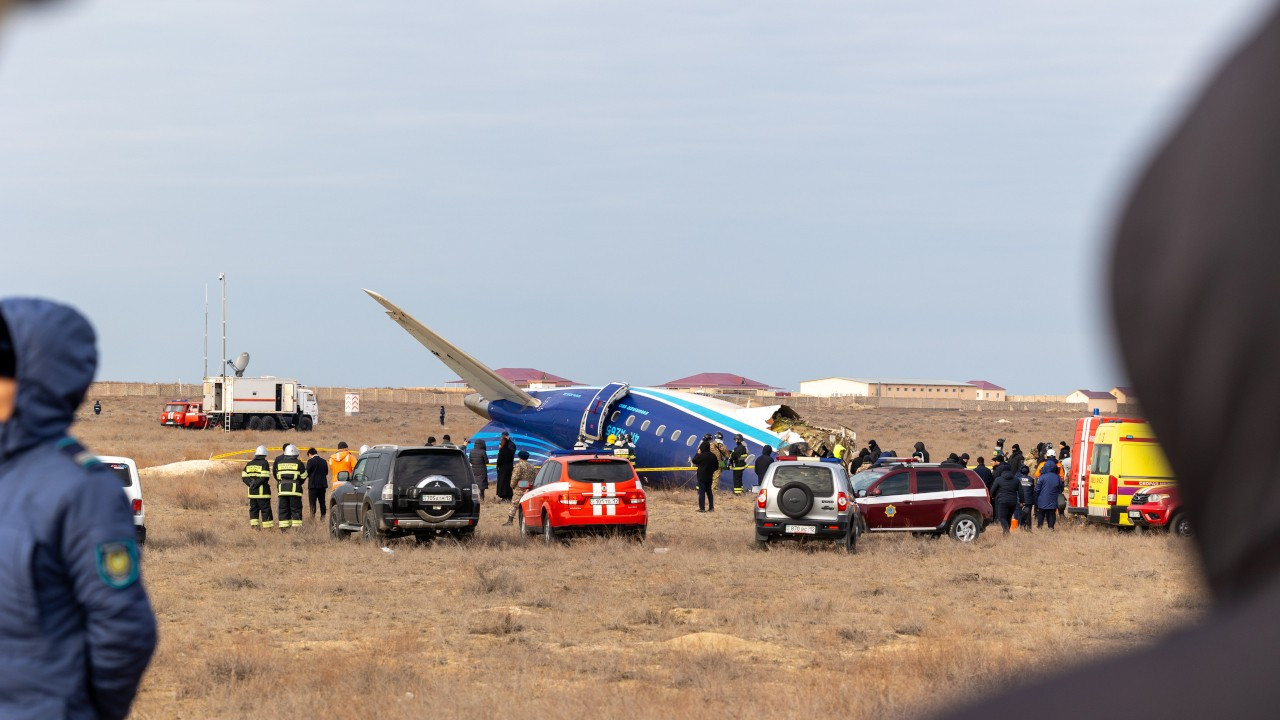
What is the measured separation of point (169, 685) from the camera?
11406mm

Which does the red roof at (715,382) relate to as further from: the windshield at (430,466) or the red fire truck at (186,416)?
the windshield at (430,466)

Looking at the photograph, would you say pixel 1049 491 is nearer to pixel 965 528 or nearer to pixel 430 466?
pixel 965 528

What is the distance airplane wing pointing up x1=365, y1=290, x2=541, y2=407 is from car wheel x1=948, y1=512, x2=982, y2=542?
1567 cm

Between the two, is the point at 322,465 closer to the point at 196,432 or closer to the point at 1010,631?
the point at 1010,631

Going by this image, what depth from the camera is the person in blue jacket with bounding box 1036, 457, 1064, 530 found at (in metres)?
26.3

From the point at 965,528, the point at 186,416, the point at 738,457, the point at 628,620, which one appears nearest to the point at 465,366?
the point at 738,457

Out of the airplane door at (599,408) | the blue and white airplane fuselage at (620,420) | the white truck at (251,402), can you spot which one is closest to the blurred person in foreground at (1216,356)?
the blue and white airplane fuselage at (620,420)

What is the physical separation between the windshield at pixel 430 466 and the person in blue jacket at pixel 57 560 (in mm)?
18282

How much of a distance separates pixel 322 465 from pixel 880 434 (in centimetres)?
5506

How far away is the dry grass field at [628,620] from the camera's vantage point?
10.9m

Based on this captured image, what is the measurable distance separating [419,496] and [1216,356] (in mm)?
21755

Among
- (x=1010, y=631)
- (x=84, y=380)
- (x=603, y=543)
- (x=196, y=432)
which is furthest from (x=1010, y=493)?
(x=196, y=432)

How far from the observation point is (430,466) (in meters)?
22.5

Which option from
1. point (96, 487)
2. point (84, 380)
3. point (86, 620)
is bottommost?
point (86, 620)
